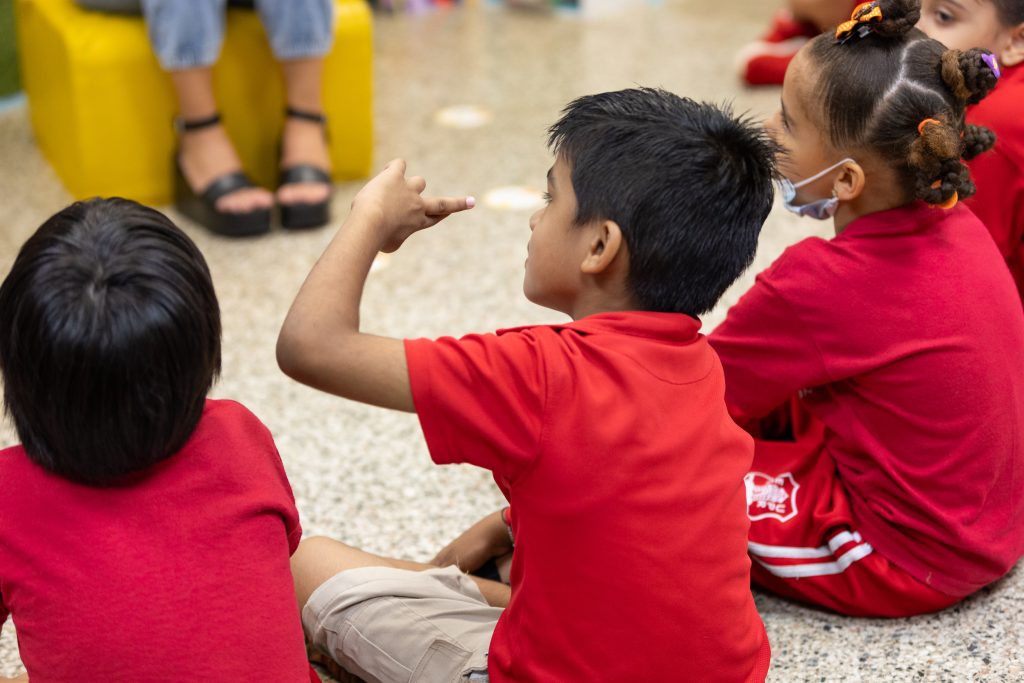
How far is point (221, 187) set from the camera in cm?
193

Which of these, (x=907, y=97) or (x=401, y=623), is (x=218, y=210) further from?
(x=907, y=97)

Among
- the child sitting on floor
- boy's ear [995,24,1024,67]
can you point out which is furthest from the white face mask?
the child sitting on floor

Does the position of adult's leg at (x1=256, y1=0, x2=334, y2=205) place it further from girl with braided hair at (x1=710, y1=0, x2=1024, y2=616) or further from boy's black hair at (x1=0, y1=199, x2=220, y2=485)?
boy's black hair at (x1=0, y1=199, x2=220, y2=485)

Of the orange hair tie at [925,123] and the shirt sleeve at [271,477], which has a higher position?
the orange hair tie at [925,123]

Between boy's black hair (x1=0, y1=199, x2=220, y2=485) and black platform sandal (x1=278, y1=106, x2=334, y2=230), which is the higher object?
boy's black hair (x1=0, y1=199, x2=220, y2=485)

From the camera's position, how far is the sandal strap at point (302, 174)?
2.01 m

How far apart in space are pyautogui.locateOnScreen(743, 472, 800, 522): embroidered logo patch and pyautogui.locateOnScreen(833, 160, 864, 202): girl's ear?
291mm

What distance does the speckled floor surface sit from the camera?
3.82ft

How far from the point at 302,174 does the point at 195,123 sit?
195 mm

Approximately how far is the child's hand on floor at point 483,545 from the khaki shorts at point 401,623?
0.11 m

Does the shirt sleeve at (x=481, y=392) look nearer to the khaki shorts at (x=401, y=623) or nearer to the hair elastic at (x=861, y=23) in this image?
the khaki shorts at (x=401, y=623)

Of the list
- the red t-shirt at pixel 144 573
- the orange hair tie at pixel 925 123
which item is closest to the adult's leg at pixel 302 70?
the orange hair tie at pixel 925 123

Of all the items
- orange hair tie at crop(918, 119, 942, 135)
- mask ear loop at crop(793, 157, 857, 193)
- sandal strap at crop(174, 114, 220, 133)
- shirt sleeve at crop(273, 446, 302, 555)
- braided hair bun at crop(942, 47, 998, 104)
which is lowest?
sandal strap at crop(174, 114, 220, 133)

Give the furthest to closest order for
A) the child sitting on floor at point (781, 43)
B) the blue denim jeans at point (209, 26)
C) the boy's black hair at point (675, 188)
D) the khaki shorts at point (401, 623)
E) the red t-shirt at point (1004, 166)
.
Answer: the child sitting on floor at point (781, 43), the blue denim jeans at point (209, 26), the red t-shirt at point (1004, 166), the khaki shorts at point (401, 623), the boy's black hair at point (675, 188)
